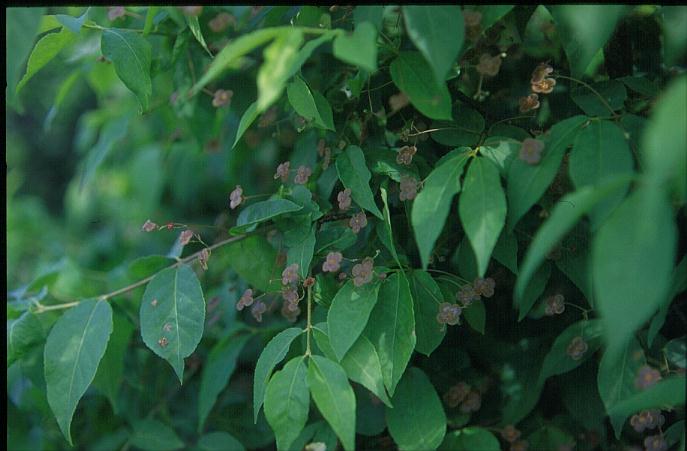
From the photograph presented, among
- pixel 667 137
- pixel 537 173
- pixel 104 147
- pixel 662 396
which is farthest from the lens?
pixel 104 147

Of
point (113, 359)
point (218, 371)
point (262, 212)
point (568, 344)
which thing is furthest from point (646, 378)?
point (113, 359)

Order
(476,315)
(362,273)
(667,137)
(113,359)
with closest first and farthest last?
(667,137) → (362,273) → (476,315) → (113,359)

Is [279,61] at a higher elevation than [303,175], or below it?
higher

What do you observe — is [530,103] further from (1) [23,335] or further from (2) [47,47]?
(1) [23,335]

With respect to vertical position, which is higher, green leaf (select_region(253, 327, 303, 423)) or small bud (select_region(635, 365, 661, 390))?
small bud (select_region(635, 365, 661, 390))

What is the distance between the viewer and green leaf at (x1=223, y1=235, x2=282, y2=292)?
989 millimetres

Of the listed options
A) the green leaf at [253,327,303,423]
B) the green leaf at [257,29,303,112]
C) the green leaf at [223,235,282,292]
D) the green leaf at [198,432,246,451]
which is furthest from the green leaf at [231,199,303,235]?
the green leaf at [198,432,246,451]

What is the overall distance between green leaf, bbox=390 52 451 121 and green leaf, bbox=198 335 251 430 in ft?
1.87

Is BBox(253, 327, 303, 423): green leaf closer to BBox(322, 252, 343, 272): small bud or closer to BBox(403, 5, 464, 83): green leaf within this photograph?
BBox(322, 252, 343, 272): small bud

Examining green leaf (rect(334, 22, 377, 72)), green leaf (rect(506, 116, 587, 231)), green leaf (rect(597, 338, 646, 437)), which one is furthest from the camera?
green leaf (rect(597, 338, 646, 437))

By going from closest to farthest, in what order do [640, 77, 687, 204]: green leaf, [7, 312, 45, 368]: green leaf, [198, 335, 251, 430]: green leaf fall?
[640, 77, 687, 204]: green leaf
[7, 312, 45, 368]: green leaf
[198, 335, 251, 430]: green leaf

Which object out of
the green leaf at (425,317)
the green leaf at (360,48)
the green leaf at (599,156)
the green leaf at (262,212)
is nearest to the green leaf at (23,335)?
the green leaf at (262,212)

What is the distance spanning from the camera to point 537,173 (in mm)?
742

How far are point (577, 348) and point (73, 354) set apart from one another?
2.09ft
